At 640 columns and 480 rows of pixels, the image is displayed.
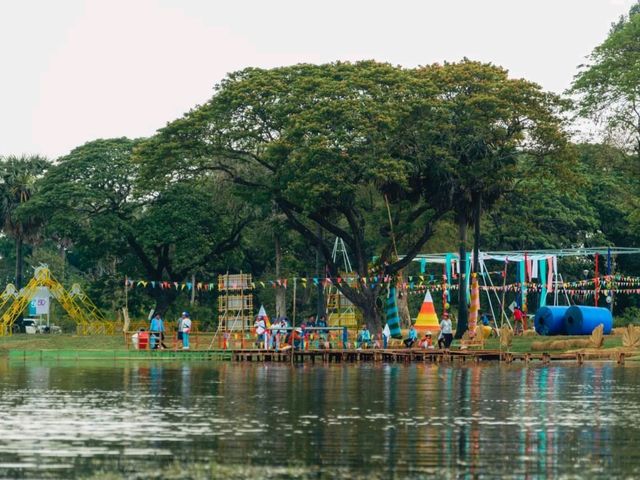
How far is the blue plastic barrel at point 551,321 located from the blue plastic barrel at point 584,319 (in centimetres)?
34

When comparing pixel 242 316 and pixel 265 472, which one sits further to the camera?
pixel 242 316

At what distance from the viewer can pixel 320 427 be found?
28.4m

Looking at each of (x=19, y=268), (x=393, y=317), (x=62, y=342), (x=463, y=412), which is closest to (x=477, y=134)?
(x=393, y=317)

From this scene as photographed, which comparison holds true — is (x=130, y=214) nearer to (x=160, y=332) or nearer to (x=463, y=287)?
(x=160, y=332)

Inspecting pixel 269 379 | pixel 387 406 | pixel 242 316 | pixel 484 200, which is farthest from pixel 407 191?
pixel 387 406

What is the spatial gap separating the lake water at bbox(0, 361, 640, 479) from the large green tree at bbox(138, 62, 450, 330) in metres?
21.2

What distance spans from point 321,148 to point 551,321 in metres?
14.4

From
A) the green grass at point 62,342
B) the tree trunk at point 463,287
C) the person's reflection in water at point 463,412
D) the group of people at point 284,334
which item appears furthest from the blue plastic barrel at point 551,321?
the green grass at point 62,342

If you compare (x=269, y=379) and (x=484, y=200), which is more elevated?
(x=484, y=200)

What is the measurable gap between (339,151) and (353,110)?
2.09m

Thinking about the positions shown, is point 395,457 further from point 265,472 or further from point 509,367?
point 509,367

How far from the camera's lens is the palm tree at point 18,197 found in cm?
8806

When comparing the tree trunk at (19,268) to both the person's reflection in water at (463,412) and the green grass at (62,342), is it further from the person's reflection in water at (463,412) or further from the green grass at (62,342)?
the person's reflection in water at (463,412)

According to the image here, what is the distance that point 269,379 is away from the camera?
152 ft
